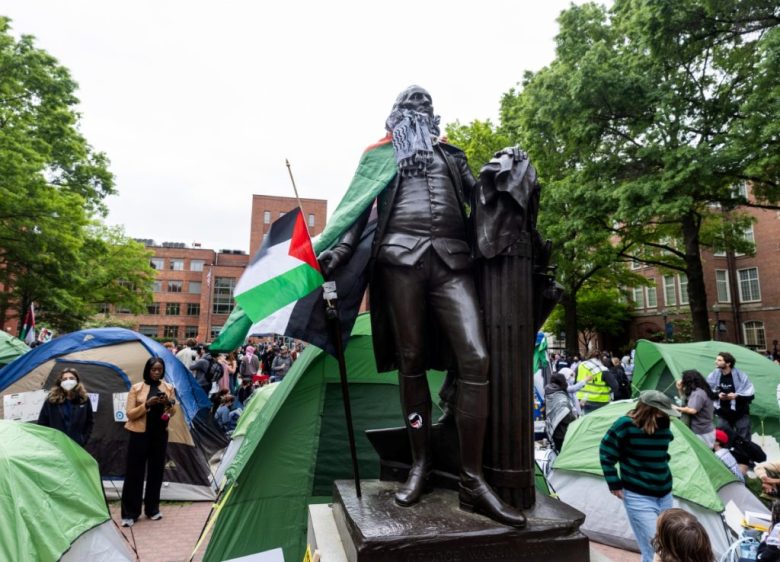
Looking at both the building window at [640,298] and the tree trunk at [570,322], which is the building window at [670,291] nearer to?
the building window at [640,298]

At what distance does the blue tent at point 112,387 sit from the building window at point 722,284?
1377 inches

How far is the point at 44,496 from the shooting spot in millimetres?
3914

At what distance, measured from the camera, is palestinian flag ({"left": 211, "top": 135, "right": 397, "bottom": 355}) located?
329cm

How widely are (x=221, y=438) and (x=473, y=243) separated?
741cm

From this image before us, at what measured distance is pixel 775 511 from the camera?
10.1 feet

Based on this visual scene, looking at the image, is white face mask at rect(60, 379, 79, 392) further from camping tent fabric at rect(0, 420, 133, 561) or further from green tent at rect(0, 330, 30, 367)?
green tent at rect(0, 330, 30, 367)

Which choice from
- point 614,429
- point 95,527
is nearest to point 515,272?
point 614,429

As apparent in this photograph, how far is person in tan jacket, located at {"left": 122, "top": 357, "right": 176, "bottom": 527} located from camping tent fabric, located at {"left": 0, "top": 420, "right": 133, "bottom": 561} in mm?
1655

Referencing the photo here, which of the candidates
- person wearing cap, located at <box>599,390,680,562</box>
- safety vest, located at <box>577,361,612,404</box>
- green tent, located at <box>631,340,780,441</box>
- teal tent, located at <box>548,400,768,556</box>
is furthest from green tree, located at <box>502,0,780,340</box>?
person wearing cap, located at <box>599,390,680,562</box>

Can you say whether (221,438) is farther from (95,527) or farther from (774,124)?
(774,124)

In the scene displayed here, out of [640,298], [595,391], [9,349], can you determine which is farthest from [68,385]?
[640,298]

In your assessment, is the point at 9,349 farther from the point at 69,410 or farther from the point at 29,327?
the point at 69,410

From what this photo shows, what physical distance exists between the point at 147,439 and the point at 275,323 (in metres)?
4.35

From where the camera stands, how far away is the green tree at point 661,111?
43.9 feet
